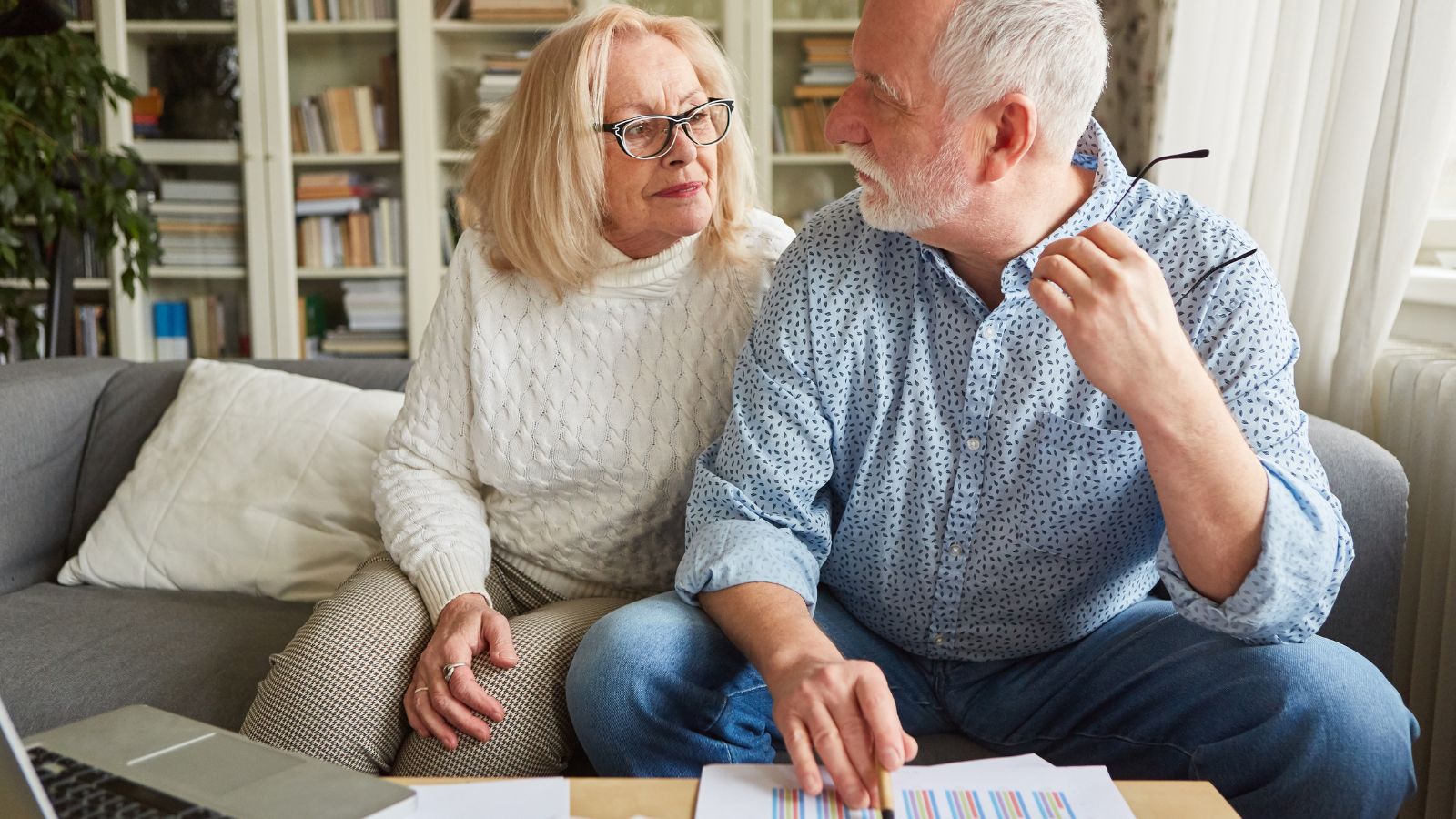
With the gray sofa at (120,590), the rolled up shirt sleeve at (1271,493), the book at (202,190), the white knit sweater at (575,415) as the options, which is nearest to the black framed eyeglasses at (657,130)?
the white knit sweater at (575,415)

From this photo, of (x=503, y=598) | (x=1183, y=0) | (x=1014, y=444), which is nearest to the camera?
(x=1014, y=444)

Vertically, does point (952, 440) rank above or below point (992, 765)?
above

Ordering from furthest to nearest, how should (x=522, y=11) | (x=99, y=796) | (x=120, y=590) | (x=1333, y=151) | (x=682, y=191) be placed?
1. (x=522, y=11)
2. (x=120, y=590)
3. (x=1333, y=151)
4. (x=682, y=191)
5. (x=99, y=796)

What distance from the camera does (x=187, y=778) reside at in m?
0.78

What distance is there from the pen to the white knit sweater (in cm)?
60

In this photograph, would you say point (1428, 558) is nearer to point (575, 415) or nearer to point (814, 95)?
point (575, 415)

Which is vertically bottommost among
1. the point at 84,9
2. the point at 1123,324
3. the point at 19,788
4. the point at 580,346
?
the point at 19,788

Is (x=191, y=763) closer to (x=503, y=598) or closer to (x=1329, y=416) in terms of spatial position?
(x=503, y=598)

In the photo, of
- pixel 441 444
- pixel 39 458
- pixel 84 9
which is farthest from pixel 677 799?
pixel 84 9

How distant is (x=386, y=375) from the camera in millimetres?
1914

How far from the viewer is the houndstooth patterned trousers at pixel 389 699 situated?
1.14 meters

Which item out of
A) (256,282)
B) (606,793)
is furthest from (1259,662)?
(256,282)

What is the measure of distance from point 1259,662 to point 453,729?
740 mm

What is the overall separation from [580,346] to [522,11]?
7.39 ft
